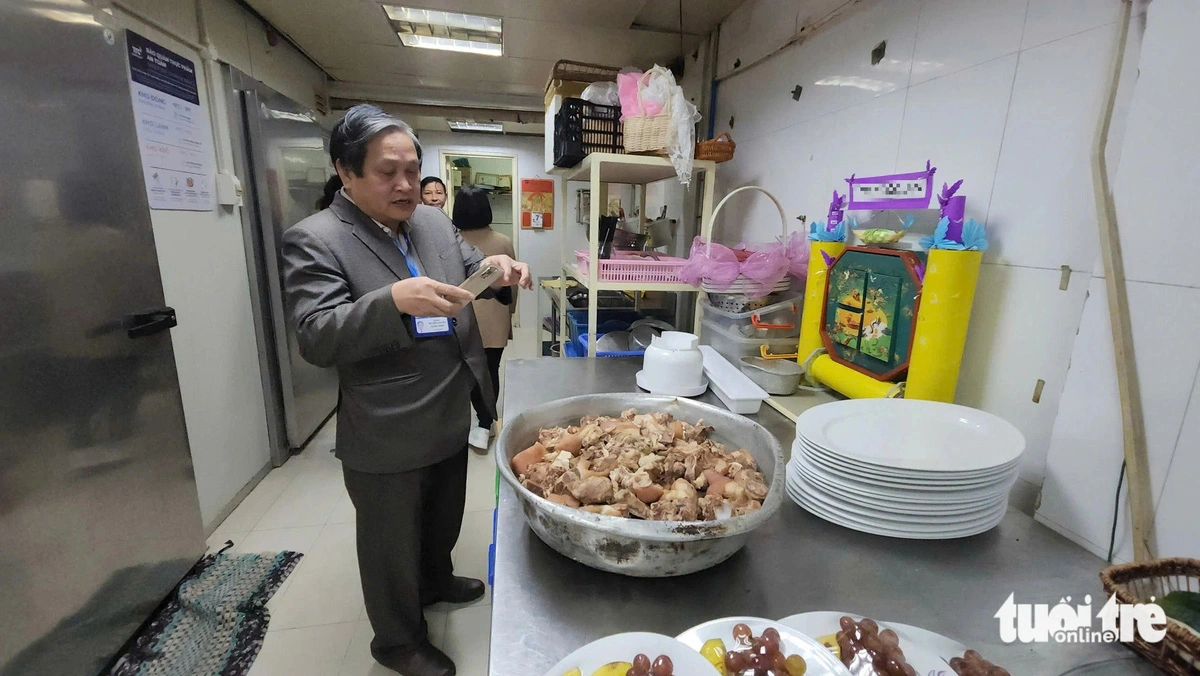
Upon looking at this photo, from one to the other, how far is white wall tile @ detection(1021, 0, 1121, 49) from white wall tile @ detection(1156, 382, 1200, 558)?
59 centimetres

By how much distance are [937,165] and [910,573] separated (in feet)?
2.83

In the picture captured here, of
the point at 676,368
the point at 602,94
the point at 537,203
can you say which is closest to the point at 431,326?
the point at 676,368

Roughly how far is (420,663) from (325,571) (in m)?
0.66

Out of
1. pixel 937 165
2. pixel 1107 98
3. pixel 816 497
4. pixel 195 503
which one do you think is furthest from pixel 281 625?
pixel 1107 98

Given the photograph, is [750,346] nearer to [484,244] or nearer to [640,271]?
[640,271]

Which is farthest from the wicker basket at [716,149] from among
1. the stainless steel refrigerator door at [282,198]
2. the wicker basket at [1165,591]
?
the stainless steel refrigerator door at [282,198]

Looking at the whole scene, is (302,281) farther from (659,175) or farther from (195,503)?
(659,175)

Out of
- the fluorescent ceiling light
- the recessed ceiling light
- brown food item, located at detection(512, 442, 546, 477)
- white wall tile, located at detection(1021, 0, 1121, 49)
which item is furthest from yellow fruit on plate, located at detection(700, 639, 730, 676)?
the fluorescent ceiling light

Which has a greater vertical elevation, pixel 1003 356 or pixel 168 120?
pixel 168 120

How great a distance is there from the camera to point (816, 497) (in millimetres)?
776

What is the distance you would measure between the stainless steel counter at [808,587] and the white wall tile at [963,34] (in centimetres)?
88

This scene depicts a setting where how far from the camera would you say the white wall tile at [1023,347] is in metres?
0.85

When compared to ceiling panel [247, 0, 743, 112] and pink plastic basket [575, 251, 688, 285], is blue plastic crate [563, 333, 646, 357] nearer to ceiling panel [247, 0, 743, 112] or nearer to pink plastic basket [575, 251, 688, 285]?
pink plastic basket [575, 251, 688, 285]

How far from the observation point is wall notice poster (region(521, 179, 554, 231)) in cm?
555
